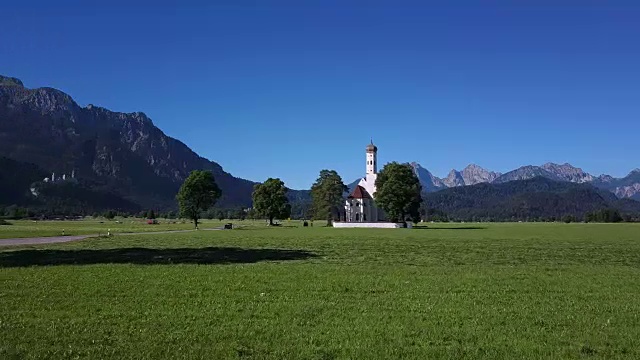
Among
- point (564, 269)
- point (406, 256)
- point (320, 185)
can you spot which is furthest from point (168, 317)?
point (320, 185)

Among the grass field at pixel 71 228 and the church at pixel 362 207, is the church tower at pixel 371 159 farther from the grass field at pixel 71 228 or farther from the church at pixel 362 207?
the grass field at pixel 71 228

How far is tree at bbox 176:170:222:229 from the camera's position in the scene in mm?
112875

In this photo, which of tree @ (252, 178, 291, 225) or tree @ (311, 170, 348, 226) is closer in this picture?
tree @ (252, 178, 291, 225)

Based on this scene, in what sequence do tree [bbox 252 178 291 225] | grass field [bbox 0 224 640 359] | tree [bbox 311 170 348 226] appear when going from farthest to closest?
tree [bbox 311 170 348 226] < tree [bbox 252 178 291 225] < grass field [bbox 0 224 640 359]

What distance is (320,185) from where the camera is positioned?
138250mm

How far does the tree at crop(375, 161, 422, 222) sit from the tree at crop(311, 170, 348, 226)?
21.5m

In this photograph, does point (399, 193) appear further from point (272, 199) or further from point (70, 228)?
point (70, 228)

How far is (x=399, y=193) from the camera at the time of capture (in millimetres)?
109062

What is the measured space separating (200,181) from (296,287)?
96993 millimetres

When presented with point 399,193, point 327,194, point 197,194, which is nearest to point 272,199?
point 327,194

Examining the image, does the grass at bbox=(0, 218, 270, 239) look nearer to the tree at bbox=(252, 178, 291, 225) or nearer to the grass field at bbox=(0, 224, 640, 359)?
the tree at bbox=(252, 178, 291, 225)

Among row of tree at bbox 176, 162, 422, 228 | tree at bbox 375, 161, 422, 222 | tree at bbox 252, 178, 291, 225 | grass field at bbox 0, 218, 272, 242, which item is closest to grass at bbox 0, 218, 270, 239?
grass field at bbox 0, 218, 272, 242

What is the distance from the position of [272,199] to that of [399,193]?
3135cm

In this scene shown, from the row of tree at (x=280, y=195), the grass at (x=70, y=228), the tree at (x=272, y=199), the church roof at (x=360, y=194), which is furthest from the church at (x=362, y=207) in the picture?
the grass at (x=70, y=228)
